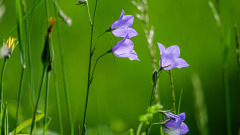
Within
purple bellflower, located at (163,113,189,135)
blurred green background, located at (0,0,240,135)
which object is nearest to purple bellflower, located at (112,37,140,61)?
purple bellflower, located at (163,113,189,135)

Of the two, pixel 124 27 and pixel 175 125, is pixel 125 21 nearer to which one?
pixel 124 27

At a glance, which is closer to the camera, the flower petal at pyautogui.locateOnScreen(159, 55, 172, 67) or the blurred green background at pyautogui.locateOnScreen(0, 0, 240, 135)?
the flower petal at pyautogui.locateOnScreen(159, 55, 172, 67)

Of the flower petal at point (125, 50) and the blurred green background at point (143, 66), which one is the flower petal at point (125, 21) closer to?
the flower petal at point (125, 50)

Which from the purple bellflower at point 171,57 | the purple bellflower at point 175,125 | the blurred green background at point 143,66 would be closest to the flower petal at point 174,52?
the purple bellflower at point 171,57

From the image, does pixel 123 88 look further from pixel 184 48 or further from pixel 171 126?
pixel 171 126

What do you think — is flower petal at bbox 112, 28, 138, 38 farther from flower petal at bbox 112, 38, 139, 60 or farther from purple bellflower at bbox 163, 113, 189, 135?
purple bellflower at bbox 163, 113, 189, 135

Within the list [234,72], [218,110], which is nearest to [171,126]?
[218,110]
